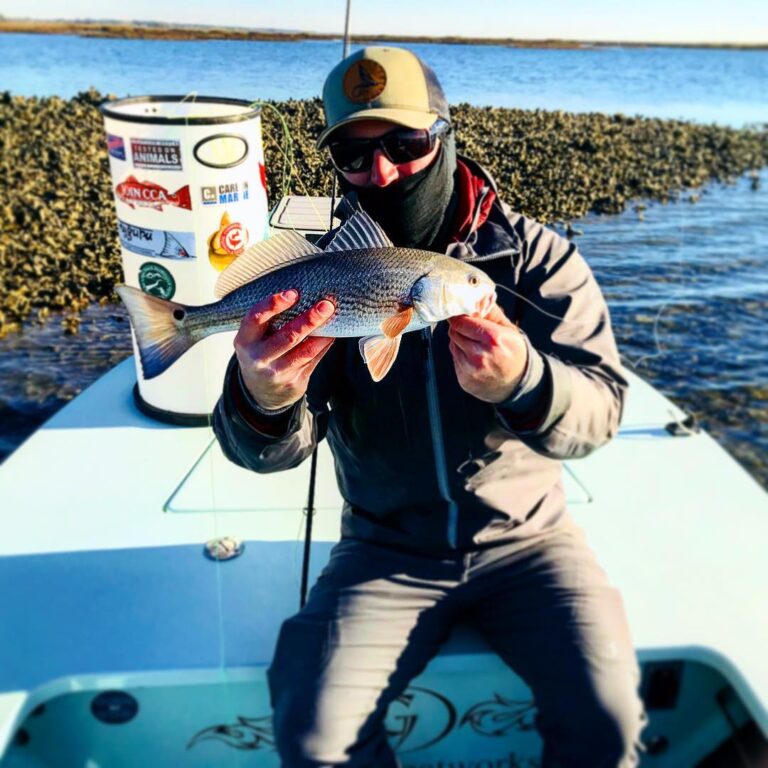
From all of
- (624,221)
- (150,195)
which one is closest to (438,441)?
(150,195)

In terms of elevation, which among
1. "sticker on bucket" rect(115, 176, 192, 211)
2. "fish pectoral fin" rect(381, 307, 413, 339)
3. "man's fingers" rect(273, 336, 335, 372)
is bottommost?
"sticker on bucket" rect(115, 176, 192, 211)

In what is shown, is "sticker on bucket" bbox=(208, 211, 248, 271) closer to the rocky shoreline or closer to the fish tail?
the rocky shoreline

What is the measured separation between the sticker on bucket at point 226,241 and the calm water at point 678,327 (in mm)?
2302

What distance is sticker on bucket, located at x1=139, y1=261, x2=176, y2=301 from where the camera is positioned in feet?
12.3

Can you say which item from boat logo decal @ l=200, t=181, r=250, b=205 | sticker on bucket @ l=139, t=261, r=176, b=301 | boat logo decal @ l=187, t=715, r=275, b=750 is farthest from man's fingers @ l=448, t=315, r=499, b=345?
sticker on bucket @ l=139, t=261, r=176, b=301

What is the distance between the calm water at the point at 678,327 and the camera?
6156 millimetres

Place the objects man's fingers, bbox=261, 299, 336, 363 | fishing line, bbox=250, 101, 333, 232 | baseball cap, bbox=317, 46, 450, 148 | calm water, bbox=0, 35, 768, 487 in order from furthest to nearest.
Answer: fishing line, bbox=250, 101, 333, 232, calm water, bbox=0, 35, 768, 487, baseball cap, bbox=317, 46, 450, 148, man's fingers, bbox=261, 299, 336, 363

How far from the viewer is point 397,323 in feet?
6.34

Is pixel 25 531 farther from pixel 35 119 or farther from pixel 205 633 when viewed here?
pixel 35 119

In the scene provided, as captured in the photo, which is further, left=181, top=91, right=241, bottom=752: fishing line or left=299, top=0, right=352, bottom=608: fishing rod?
left=299, top=0, right=352, bottom=608: fishing rod

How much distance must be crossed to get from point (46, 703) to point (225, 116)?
265cm

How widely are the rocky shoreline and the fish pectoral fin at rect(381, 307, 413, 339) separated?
133cm

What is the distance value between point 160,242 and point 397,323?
2.22 meters

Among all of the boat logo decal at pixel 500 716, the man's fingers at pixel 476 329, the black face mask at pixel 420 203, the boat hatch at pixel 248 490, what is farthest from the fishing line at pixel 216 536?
the black face mask at pixel 420 203
